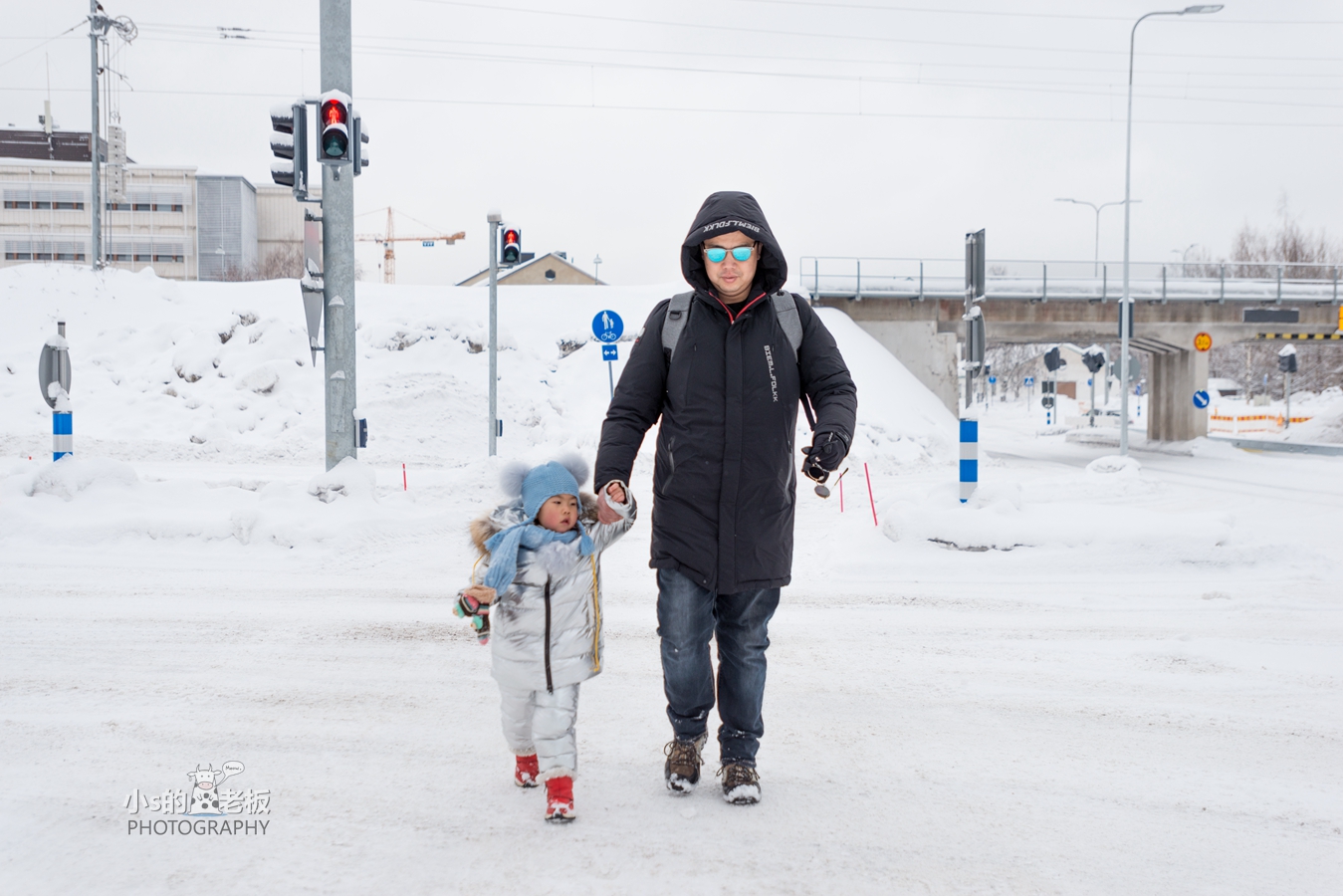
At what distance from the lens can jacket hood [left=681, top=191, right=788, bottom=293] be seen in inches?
123

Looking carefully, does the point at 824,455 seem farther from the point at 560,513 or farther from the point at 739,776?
the point at 739,776

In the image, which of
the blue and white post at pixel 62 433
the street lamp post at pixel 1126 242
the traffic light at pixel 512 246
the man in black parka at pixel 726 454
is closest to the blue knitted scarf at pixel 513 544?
the man in black parka at pixel 726 454

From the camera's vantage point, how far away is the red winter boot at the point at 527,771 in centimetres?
315

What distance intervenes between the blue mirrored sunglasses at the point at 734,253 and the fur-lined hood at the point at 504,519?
0.88 metres

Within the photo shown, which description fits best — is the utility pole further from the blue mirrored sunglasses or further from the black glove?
the black glove

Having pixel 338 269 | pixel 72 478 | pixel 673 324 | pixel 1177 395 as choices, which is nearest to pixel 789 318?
pixel 673 324

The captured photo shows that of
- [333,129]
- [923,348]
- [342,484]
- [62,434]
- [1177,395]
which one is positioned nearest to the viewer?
[333,129]

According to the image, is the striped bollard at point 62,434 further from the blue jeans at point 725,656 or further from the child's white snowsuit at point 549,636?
the blue jeans at point 725,656

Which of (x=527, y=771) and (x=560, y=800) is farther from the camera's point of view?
(x=527, y=771)

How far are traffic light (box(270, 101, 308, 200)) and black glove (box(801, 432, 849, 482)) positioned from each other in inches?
279

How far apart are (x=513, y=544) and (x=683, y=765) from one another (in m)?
0.95

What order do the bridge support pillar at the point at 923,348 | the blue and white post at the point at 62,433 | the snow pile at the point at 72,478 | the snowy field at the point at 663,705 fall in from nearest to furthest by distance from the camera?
the snowy field at the point at 663,705, the snow pile at the point at 72,478, the blue and white post at the point at 62,433, the bridge support pillar at the point at 923,348

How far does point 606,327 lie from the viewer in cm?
1530

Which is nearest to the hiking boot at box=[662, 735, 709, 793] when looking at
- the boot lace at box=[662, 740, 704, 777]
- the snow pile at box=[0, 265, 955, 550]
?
the boot lace at box=[662, 740, 704, 777]
